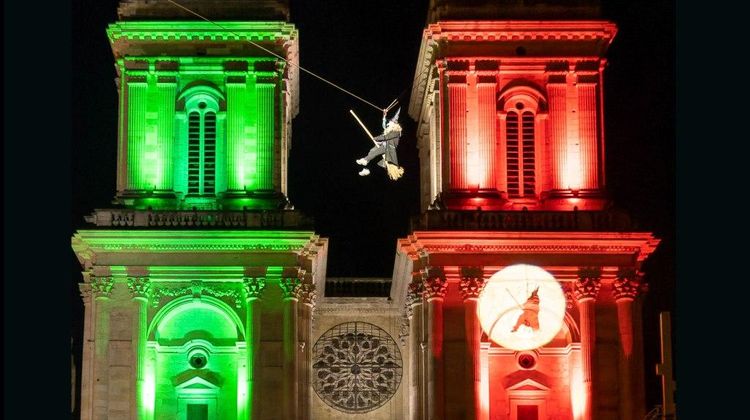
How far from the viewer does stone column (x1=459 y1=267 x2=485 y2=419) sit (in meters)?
48.2

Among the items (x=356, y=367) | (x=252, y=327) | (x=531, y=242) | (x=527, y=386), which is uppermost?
(x=531, y=242)

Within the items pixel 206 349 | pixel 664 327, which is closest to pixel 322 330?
pixel 206 349

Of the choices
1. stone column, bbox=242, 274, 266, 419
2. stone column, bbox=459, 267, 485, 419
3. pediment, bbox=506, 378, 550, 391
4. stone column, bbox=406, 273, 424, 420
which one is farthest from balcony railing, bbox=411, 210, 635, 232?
stone column, bbox=242, 274, 266, 419

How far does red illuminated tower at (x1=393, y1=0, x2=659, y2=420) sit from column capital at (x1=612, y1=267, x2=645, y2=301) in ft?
0.14

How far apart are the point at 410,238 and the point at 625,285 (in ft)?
23.0

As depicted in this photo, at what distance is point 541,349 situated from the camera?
49438 millimetres

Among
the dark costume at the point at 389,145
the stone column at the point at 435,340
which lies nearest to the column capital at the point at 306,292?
the stone column at the point at 435,340

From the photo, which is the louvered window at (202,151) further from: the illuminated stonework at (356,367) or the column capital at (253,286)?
the illuminated stonework at (356,367)

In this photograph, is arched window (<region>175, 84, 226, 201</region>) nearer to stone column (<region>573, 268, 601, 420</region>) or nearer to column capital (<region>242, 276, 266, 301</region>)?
column capital (<region>242, 276, 266, 301</region>)

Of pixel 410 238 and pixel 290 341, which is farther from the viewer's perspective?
pixel 410 238

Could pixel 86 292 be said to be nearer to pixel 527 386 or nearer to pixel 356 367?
pixel 356 367

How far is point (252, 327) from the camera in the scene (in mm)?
48844

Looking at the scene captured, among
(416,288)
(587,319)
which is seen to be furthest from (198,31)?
(587,319)

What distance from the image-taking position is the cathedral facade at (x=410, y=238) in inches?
1909
